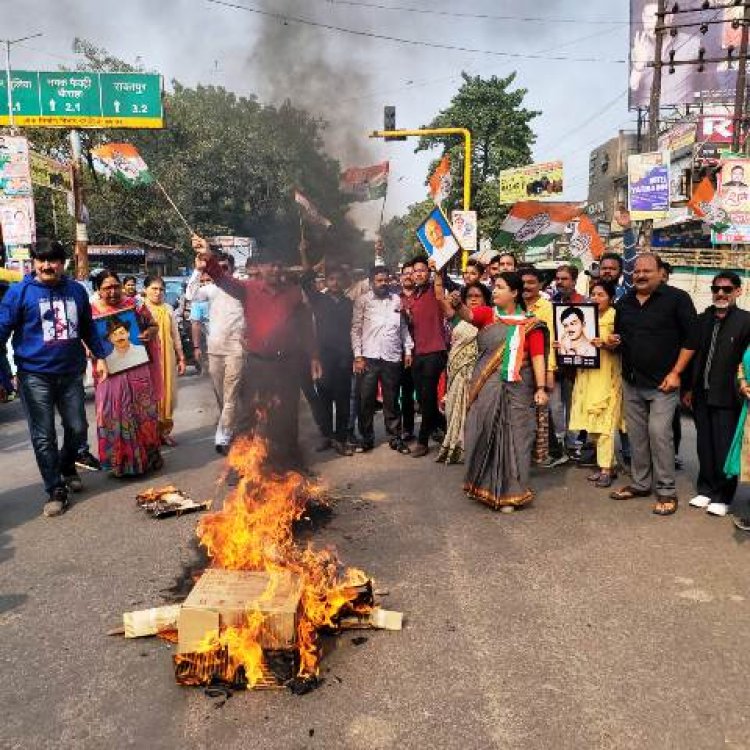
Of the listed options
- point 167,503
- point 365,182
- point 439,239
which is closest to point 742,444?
point 167,503

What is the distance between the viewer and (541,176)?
18.3 meters

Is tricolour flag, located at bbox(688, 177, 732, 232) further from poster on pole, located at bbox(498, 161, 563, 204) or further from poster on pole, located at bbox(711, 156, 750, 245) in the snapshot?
poster on pole, located at bbox(498, 161, 563, 204)

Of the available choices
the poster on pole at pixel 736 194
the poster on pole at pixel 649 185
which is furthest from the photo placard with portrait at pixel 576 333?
the poster on pole at pixel 736 194

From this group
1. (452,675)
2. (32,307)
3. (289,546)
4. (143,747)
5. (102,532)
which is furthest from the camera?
(32,307)

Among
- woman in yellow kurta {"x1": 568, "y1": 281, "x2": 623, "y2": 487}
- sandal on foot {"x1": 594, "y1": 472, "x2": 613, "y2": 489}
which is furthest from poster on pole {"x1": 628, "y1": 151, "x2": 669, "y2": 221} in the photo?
sandal on foot {"x1": 594, "y1": 472, "x2": 613, "y2": 489}

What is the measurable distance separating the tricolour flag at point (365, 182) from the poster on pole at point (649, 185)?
4.55 metres

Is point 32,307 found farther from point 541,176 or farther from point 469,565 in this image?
point 541,176

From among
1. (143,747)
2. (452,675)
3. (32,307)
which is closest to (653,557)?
(452,675)

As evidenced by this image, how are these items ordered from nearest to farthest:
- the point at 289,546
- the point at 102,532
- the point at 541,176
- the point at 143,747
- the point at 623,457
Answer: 1. the point at 143,747
2. the point at 289,546
3. the point at 102,532
4. the point at 623,457
5. the point at 541,176

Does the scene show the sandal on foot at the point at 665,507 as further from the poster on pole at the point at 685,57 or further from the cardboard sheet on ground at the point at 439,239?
the poster on pole at the point at 685,57

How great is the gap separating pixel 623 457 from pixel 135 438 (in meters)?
4.68

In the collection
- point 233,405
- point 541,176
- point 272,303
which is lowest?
point 233,405

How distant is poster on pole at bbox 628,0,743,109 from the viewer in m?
A: 25.2

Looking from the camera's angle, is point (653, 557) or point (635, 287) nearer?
point (653, 557)
